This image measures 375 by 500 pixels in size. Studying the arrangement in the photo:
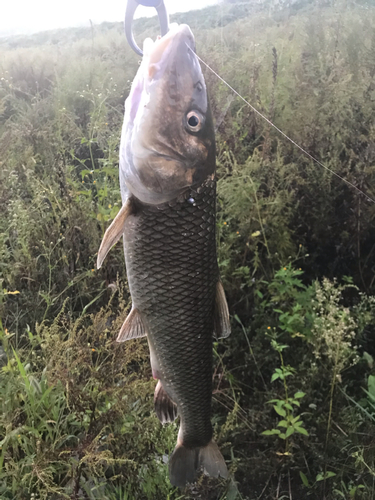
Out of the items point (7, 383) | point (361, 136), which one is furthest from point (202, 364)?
point (361, 136)

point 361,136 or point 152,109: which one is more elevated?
point 152,109

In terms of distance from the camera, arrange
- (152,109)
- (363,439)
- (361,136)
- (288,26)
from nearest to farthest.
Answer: (152,109) → (363,439) → (361,136) → (288,26)

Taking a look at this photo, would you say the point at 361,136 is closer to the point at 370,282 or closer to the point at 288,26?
the point at 370,282

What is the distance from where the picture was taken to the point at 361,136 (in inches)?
115

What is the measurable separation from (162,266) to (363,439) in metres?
2.04


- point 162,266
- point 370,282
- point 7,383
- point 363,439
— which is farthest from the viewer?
point 370,282

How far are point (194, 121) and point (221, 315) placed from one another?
0.68 meters

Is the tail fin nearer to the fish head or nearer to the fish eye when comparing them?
the fish head

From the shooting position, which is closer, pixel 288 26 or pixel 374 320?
pixel 374 320

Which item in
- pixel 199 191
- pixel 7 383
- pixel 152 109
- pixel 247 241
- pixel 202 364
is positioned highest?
pixel 152 109

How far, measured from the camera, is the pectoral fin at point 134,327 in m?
1.34

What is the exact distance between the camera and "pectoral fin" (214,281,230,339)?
1.33m

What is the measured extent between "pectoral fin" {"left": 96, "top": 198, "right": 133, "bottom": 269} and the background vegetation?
96 centimetres

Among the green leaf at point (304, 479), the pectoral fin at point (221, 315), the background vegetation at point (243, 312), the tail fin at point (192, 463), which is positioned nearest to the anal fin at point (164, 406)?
the tail fin at point (192, 463)
